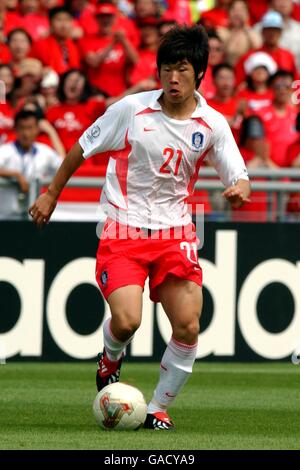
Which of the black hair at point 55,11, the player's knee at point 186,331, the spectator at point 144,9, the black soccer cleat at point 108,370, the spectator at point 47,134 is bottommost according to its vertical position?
the black soccer cleat at point 108,370

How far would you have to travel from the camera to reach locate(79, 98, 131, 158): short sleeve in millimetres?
7965

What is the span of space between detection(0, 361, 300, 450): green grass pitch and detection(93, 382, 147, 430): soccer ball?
9cm

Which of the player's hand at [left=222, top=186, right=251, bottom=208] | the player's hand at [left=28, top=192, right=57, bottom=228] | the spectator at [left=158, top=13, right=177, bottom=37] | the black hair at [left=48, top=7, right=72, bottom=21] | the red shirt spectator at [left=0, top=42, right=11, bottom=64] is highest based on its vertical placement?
the black hair at [left=48, top=7, right=72, bottom=21]

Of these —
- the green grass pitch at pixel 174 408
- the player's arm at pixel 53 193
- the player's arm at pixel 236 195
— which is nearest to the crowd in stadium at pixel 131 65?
the green grass pitch at pixel 174 408

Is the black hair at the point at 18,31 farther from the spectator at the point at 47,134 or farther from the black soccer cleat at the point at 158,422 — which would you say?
the black soccer cleat at the point at 158,422

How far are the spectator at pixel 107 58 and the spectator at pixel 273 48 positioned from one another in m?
1.50

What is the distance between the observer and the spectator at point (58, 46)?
53.0 feet

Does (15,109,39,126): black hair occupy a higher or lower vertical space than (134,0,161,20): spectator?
lower

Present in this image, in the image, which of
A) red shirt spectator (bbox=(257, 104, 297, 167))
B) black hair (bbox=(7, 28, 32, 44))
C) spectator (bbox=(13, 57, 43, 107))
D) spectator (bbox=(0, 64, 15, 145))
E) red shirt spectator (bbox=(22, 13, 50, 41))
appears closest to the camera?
spectator (bbox=(0, 64, 15, 145))

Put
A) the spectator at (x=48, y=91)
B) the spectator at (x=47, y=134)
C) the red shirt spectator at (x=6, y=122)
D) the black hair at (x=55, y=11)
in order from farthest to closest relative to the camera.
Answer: the black hair at (x=55, y=11) → the spectator at (x=48, y=91) → the red shirt spectator at (x=6, y=122) → the spectator at (x=47, y=134)

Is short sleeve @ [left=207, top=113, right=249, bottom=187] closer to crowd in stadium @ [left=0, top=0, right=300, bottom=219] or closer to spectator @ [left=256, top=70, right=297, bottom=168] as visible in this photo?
crowd in stadium @ [left=0, top=0, right=300, bottom=219]

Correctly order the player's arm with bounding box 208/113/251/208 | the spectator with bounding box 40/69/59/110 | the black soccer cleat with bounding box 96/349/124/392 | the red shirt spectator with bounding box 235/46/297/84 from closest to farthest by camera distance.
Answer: the player's arm with bounding box 208/113/251/208 < the black soccer cleat with bounding box 96/349/124/392 < the spectator with bounding box 40/69/59/110 < the red shirt spectator with bounding box 235/46/297/84

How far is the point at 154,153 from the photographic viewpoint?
26.1 feet

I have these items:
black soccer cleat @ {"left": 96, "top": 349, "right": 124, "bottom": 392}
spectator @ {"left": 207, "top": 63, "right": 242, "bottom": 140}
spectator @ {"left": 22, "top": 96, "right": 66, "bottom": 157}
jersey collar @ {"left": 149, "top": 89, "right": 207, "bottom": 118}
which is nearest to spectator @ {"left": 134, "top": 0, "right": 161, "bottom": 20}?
spectator @ {"left": 207, "top": 63, "right": 242, "bottom": 140}
